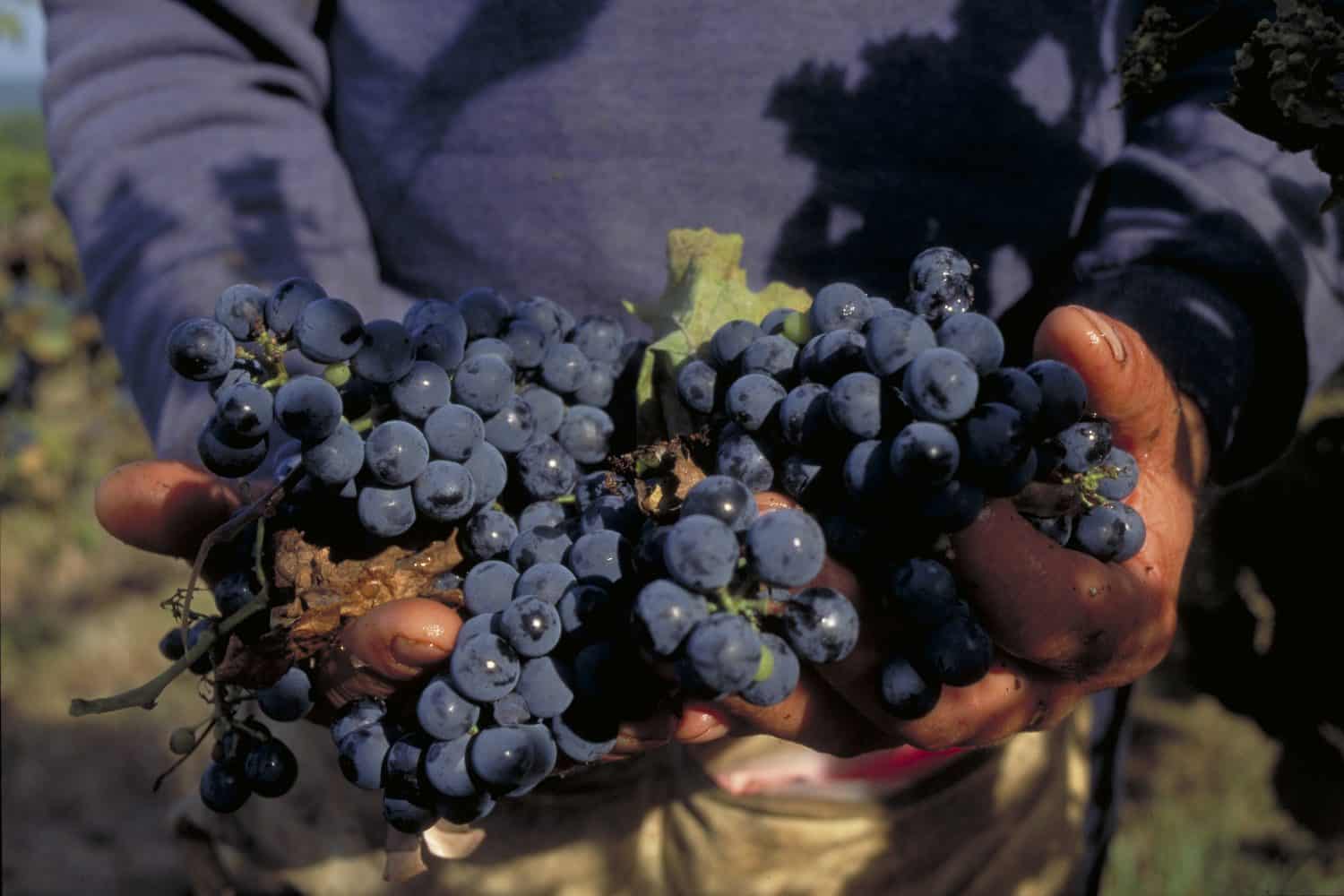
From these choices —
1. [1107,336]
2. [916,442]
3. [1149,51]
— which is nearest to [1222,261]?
[1149,51]

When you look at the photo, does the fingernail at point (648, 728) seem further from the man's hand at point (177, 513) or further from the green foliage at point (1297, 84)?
the green foliage at point (1297, 84)

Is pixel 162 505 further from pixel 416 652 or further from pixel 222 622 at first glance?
pixel 416 652

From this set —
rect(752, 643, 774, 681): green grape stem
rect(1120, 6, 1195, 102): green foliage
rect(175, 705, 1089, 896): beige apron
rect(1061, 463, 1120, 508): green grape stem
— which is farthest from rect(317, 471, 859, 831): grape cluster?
rect(1120, 6, 1195, 102): green foliage

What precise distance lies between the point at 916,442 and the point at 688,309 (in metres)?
0.47

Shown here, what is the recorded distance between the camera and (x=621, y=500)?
120 cm

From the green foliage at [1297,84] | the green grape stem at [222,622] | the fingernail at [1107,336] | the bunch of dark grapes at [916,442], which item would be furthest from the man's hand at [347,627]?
the green foliage at [1297,84]

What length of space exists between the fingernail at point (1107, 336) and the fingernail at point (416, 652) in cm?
80

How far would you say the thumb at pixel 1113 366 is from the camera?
3.83 feet

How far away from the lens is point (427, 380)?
1.19 metres

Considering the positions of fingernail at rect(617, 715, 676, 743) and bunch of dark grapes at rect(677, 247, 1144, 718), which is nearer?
bunch of dark grapes at rect(677, 247, 1144, 718)

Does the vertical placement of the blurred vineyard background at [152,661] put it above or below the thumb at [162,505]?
below

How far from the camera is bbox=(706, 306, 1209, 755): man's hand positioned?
3.59 ft

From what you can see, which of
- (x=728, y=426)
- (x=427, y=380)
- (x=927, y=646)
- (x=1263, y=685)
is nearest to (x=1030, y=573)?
(x=927, y=646)

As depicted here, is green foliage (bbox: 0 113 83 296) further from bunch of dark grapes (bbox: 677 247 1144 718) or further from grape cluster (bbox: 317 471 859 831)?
bunch of dark grapes (bbox: 677 247 1144 718)
